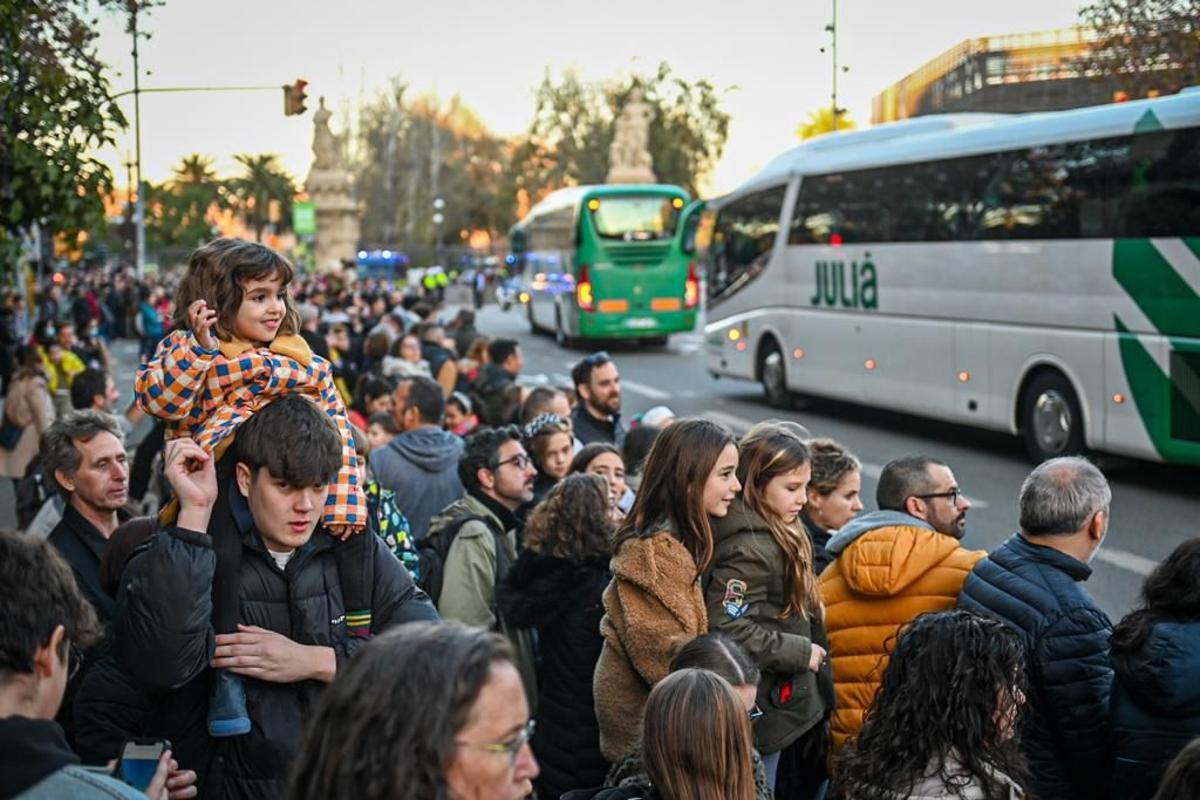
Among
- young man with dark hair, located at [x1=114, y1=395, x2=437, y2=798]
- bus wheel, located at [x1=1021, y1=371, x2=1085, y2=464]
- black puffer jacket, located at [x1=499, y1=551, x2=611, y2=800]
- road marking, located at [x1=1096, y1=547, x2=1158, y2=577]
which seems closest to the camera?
young man with dark hair, located at [x1=114, y1=395, x2=437, y2=798]

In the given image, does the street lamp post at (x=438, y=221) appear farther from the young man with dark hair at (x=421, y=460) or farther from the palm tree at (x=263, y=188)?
the young man with dark hair at (x=421, y=460)

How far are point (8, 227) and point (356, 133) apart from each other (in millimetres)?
96731

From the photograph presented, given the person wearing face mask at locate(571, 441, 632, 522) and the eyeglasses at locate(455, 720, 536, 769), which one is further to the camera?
the person wearing face mask at locate(571, 441, 632, 522)

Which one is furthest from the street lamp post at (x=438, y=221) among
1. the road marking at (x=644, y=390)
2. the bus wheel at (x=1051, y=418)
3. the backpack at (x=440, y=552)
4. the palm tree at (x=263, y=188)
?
the backpack at (x=440, y=552)

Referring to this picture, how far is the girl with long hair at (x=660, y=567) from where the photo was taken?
4.73 m

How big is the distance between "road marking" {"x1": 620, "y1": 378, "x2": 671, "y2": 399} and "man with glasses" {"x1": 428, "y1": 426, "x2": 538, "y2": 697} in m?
18.1

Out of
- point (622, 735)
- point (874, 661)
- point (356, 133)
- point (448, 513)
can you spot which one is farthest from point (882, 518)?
point (356, 133)

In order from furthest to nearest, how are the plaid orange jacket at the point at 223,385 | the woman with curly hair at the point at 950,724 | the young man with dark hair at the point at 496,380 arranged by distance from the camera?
the young man with dark hair at the point at 496,380
the woman with curly hair at the point at 950,724
the plaid orange jacket at the point at 223,385

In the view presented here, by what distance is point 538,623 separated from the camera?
5.57m

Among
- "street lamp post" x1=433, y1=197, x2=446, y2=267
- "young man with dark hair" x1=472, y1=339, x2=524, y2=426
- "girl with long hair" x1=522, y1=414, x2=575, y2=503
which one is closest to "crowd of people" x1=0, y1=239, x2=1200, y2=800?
"girl with long hair" x1=522, y1=414, x2=575, y2=503

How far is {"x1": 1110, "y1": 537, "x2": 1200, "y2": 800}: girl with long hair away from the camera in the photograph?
4.41m

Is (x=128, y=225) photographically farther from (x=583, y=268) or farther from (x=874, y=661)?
(x=874, y=661)

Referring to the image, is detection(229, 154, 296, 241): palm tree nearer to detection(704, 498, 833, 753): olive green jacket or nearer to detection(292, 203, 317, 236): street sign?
detection(292, 203, 317, 236): street sign

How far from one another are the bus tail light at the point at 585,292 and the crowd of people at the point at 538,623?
2701 cm
